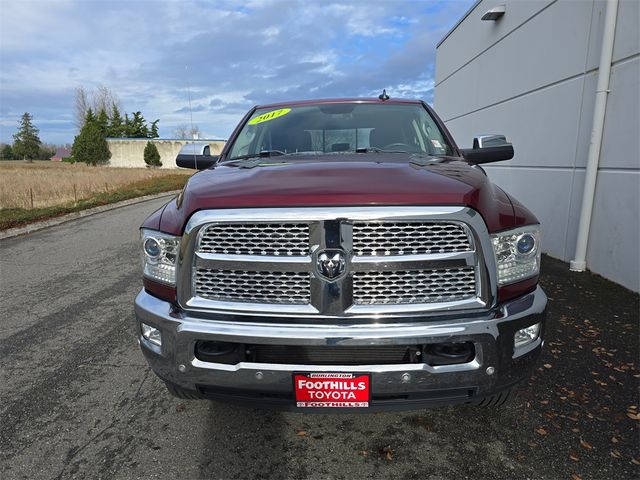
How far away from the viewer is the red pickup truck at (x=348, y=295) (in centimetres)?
179

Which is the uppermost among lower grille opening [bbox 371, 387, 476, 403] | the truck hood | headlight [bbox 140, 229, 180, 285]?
the truck hood

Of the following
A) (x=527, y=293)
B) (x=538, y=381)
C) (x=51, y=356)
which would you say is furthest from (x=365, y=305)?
(x=51, y=356)

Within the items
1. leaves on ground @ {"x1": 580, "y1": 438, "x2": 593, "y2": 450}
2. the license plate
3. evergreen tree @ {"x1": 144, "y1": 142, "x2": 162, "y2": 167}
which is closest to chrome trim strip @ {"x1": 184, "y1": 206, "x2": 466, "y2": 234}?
the license plate

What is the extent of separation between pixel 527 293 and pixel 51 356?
3410 millimetres

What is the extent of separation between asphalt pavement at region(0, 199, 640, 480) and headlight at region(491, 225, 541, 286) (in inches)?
38.1

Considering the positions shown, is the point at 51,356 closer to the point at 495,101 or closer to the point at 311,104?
the point at 311,104

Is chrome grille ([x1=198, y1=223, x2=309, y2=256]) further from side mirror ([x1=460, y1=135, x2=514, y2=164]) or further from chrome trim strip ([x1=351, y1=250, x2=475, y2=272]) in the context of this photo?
side mirror ([x1=460, y1=135, x2=514, y2=164])

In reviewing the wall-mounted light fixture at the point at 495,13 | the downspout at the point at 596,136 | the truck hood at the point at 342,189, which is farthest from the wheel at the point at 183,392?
the wall-mounted light fixture at the point at 495,13

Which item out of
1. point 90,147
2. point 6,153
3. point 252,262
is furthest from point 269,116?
point 6,153

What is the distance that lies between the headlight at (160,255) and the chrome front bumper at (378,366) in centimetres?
17

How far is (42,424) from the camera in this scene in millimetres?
2461

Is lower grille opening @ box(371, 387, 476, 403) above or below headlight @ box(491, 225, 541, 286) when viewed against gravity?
below

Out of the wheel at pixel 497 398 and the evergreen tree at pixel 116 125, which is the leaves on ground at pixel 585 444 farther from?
the evergreen tree at pixel 116 125

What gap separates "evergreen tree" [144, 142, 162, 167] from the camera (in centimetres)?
4838
